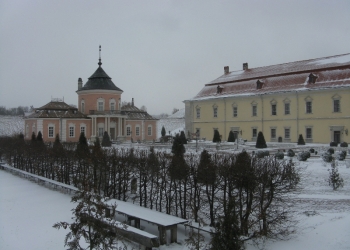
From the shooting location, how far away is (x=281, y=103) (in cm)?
3756

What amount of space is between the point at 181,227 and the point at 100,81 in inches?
1430

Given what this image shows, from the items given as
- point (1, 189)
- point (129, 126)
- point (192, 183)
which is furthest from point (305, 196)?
point (129, 126)

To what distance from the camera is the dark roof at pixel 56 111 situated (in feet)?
138

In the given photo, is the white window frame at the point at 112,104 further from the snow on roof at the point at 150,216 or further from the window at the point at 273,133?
the snow on roof at the point at 150,216

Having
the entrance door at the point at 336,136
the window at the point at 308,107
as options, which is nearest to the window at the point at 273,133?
the window at the point at 308,107

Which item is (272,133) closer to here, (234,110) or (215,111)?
(234,110)

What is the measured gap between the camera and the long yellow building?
33719mm

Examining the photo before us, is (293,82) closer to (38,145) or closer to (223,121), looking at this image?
(223,121)

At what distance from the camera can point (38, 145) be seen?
21.7 metres

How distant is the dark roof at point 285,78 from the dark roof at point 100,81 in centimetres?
1141

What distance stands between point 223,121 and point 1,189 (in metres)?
30.7

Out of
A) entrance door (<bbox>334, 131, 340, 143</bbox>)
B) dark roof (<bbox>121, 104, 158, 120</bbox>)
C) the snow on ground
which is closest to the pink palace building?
dark roof (<bbox>121, 104, 158, 120</bbox>)

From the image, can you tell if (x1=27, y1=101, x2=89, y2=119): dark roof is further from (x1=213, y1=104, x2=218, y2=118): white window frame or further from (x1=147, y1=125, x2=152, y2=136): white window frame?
(x1=213, y1=104, x2=218, y2=118): white window frame

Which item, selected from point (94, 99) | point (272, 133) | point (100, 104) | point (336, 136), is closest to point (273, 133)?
point (272, 133)
